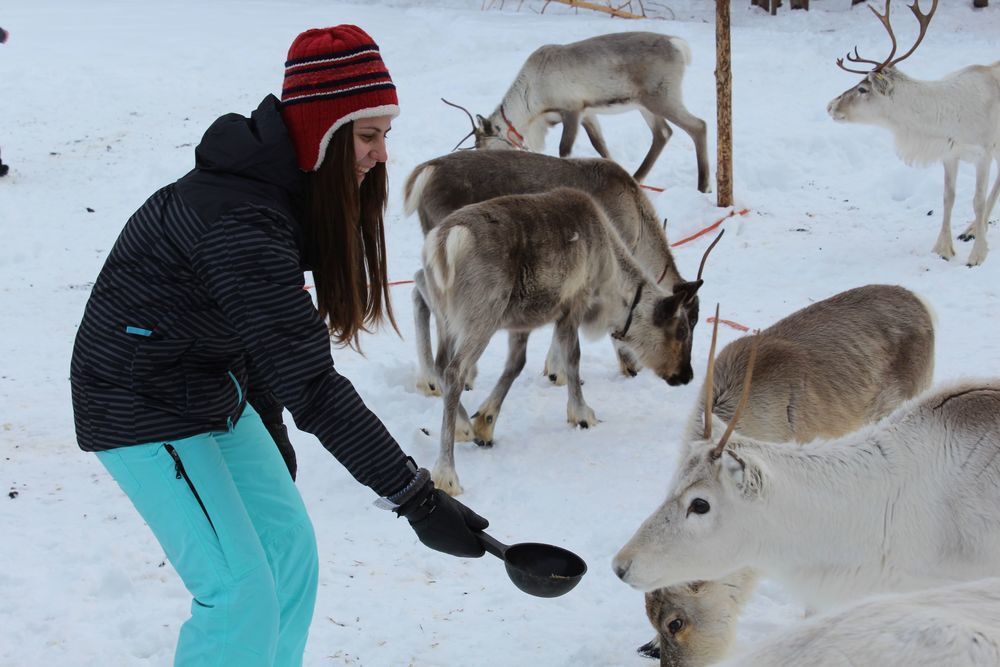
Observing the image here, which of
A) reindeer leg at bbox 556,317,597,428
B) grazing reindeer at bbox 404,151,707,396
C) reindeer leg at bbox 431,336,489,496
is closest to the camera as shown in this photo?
reindeer leg at bbox 431,336,489,496

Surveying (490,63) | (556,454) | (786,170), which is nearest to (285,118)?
(556,454)

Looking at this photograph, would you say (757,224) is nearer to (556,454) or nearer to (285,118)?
(556,454)

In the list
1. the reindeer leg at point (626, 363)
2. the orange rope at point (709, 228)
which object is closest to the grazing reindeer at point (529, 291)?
the reindeer leg at point (626, 363)

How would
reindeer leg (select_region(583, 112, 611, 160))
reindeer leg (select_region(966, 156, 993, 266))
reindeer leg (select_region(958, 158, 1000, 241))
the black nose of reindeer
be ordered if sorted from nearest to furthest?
1. the black nose of reindeer
2. reindeer leg (select_region(966, 156, 993, 266))
3. reindeer leg (select_region(958, 158, 1000, 241))
4. reindeer leg (select_region(583, 112, 611, 160))

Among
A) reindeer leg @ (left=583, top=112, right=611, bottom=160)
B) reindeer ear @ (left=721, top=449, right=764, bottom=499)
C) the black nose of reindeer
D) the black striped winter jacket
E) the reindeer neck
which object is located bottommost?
reindeer leg @ (left=583, top=112, right=611, bottom=160)

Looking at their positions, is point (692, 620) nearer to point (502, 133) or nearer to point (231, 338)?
point (231, 338)

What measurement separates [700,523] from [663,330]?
2.87m

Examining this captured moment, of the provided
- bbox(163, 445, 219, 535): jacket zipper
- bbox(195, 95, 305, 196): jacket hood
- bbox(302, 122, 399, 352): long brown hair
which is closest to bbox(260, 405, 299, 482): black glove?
bbox(302, 122, 399, 352): long brown hair

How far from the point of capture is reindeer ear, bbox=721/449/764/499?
9.45 feet

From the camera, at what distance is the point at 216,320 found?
2422 mm

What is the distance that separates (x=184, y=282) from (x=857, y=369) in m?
2.98

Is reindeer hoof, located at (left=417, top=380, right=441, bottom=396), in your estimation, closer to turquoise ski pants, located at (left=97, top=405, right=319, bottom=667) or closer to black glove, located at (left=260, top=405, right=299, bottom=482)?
black glove, located at (left=260, top=405, right=299, bottom=482)

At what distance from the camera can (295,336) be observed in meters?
2.21

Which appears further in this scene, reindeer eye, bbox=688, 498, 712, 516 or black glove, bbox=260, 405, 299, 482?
black glove, bbox=260, 405, 299, 482
